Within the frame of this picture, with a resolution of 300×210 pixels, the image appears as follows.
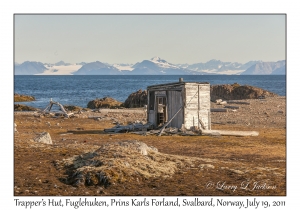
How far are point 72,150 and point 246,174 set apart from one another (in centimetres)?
694

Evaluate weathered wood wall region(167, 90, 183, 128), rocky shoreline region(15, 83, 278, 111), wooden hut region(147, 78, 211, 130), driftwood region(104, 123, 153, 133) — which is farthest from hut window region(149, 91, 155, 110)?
rocky shoreline region(15, 83, 278, 111)

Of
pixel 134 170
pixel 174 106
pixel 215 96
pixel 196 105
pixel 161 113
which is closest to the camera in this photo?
pixel 134 170

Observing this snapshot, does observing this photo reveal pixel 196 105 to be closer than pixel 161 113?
Yes

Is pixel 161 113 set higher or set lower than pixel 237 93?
lower

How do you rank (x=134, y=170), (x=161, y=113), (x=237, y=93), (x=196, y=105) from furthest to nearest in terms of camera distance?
(x=237, y=93)
(x=161, y=113)
(x=196, y=105)
(x=134, y=170)

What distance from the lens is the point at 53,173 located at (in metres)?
14.3

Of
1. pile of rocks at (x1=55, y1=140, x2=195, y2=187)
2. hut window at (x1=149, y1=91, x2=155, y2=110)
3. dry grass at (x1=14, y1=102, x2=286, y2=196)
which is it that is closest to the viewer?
dry grass at (x1=14, y1=102, x2=286, y2=196)

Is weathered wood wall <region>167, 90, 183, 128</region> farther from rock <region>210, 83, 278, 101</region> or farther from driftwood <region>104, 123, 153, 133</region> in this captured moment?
rock <region>210, 83, 278, 101</region>

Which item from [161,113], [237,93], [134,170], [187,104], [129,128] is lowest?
[134,170]

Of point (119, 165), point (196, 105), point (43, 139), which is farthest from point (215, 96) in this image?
point (119, 165)

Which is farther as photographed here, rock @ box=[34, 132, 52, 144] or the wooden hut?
the wooden hut

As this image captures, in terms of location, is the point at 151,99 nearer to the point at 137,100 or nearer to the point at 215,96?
the point at 137,100

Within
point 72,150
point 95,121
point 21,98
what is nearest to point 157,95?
point 95,121

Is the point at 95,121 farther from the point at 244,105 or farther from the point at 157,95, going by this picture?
the point at 244,105
